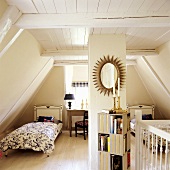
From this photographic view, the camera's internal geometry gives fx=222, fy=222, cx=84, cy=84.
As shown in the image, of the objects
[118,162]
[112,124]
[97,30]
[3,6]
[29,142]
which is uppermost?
[97,30]

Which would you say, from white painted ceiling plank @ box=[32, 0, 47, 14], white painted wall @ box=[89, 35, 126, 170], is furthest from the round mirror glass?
white painted ceiling plank @ box=[32, 0, 47, 14]

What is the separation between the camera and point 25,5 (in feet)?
7.71

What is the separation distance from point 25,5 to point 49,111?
17.9ft

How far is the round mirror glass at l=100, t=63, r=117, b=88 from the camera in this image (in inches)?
148

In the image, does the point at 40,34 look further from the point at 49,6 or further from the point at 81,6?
the point at 81,6

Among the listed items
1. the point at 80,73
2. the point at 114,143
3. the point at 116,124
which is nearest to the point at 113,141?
the point at 114,143

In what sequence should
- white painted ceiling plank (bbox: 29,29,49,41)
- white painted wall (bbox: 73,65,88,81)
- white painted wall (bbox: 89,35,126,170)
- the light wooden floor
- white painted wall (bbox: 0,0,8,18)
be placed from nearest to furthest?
white painted wall (bbox: 0,0,8,18) → white painted ceiling plank (bbox: 29,29,49,41) → white painted wall (bbox: 89,35,126,170) → the light wooden floor → white painted wall (bbox: 73,65,88,81)

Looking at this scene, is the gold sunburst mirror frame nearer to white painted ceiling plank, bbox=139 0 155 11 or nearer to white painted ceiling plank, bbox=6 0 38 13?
white painted ceiling plank, bbox=139 0 155 11

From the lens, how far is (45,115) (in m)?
7.47

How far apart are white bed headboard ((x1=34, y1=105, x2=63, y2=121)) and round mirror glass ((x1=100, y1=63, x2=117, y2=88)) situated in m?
3.94

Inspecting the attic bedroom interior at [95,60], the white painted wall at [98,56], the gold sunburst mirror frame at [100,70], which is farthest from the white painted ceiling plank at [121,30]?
the gold sunburst mirror frame at [100,70]

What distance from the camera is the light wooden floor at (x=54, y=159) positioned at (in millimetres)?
4219

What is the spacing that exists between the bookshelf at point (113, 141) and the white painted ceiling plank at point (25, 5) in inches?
64.5

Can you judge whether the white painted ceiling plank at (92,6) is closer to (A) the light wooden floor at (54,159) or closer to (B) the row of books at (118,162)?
(B) the row of books at (118,162)
